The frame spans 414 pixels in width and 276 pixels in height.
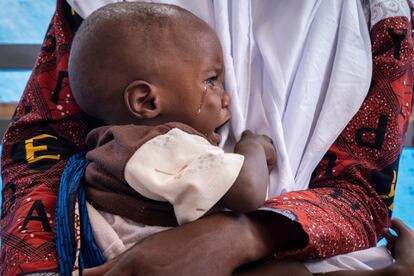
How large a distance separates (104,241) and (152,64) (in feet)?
1.13

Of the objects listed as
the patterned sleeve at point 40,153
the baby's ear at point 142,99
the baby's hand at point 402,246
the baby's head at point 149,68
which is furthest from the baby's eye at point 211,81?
the baby's hand at point 402,246

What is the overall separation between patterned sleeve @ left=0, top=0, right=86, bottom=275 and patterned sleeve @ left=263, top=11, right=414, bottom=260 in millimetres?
437

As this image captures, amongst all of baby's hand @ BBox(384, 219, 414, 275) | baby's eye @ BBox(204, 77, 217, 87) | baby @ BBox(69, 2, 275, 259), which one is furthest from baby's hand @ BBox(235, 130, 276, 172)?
baby's hand @ BBox(384, 219, 414, 275)

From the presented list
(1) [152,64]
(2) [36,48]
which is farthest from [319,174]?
(2) [36,48]

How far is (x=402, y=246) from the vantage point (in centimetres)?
99

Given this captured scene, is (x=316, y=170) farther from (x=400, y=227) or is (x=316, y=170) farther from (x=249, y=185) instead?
(x=249, y=185)

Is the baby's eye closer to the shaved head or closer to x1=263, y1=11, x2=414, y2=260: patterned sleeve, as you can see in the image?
the shaved head

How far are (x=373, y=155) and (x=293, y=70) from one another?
26cm

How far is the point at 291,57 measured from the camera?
3.68 ft

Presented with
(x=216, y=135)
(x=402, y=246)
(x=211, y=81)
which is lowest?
(x=402, y=246)

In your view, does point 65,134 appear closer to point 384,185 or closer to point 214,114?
point 214,114

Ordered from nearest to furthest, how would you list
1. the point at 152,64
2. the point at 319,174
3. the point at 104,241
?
the point at 104,241
the point at 152,64
the point at 319,174

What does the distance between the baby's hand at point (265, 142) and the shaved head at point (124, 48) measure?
0.20 metres

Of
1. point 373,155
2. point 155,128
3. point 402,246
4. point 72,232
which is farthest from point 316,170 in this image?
point 72,232
